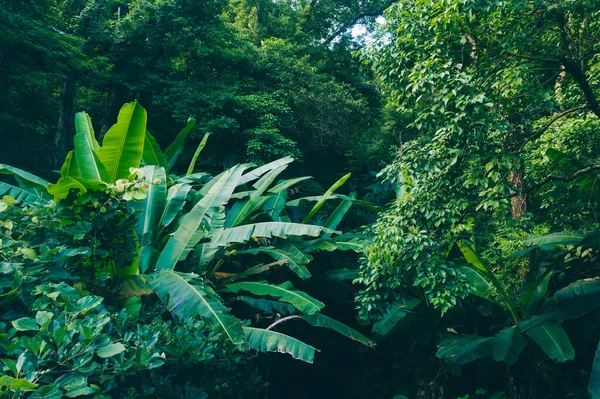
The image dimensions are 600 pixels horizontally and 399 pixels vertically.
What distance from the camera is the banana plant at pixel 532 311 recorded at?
560 cm

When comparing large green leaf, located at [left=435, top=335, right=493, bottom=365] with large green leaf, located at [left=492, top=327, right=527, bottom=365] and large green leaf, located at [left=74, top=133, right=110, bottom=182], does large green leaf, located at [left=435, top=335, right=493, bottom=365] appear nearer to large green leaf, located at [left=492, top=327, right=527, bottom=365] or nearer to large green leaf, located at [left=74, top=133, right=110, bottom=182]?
large green leaf, located at [left=492, top=327, right=527, bottom=365]

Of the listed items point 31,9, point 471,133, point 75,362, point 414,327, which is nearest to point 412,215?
point 471,133

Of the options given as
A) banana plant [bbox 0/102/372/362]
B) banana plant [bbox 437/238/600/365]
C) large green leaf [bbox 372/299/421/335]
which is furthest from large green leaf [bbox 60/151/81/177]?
banana plant [bbox 437/238/600/365]

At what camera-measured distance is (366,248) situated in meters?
5.68

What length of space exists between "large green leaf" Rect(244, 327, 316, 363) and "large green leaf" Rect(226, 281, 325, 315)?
0.48 metres

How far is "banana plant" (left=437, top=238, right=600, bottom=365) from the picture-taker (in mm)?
5602

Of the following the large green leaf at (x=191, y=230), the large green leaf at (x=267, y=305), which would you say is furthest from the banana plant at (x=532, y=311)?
the large green leaf at (x=191, y=230)

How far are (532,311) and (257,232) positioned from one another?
409 cm

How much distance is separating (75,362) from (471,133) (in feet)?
13.4

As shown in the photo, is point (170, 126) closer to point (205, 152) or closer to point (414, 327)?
point (205, 152)

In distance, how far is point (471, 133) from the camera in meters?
4.70

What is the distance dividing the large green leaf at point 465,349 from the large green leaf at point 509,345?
0.65 ft

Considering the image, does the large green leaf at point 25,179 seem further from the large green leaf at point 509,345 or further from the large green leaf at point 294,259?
the large green leaf at point 509,345

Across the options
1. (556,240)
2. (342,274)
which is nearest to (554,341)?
(556,240)
